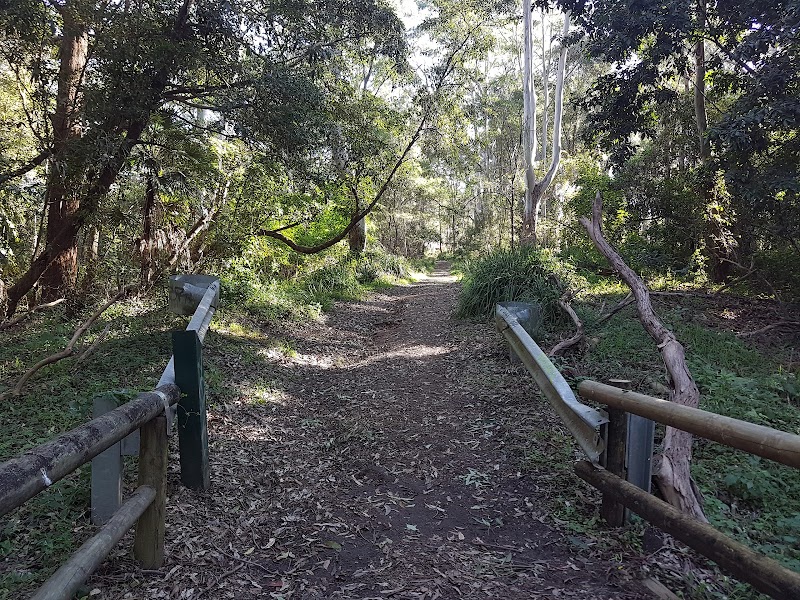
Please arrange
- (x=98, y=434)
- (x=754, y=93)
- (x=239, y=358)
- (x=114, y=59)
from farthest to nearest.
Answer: (x=754, y=93)
(x=239, y=358)
(x=114, y=59)
(x=98, y=434)

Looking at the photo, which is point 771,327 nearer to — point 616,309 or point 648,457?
point 616,309

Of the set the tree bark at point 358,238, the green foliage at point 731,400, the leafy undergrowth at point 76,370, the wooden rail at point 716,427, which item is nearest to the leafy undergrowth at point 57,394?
the leafy undergrowth at point 76,370

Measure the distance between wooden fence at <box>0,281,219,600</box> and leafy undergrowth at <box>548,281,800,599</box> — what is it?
8.71 ft

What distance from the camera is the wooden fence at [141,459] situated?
6.23ft

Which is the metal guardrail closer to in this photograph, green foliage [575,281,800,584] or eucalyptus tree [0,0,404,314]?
green foliage [575,281,800,584]

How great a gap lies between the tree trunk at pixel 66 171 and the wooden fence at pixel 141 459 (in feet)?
13.3

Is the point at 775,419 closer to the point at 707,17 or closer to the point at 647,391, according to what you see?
the point at 647,391

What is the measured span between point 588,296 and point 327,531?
311 inches

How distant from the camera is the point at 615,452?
3373 millimetres

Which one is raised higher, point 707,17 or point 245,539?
point 707,17

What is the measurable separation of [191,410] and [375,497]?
60.8 inches

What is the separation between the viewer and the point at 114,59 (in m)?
6.47

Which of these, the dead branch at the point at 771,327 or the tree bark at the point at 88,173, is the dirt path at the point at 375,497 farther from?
the dead branch at the point at 771,327

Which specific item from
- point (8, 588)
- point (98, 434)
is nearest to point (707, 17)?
point (98, 434)
